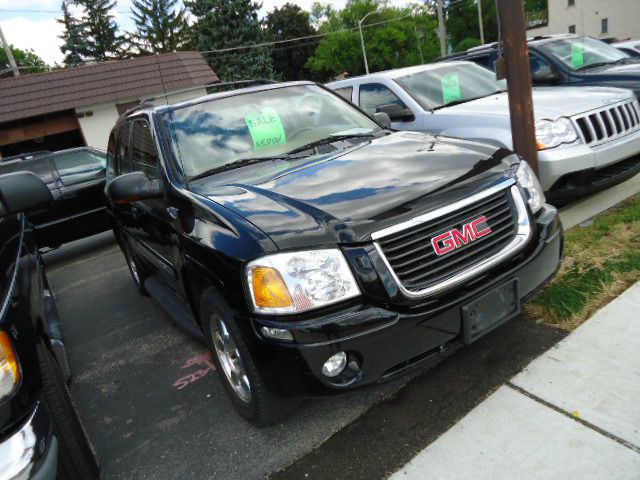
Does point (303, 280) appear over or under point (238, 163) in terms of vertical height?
under

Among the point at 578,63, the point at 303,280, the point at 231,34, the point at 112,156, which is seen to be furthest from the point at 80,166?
the point at 231,34

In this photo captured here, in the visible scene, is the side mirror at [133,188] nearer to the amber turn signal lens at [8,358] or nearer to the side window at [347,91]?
the amber turn signal lens at [8,358]

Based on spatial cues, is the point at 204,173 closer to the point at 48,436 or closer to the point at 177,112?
the point at 177,112

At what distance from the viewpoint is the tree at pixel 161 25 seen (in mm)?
50688

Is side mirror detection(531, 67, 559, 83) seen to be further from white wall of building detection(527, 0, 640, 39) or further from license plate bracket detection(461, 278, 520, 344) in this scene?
white wall of building detection(527, 0, 640, 39)

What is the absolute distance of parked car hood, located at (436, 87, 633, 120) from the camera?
4449 mm

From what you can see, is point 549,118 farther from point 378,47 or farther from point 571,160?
point 378,47

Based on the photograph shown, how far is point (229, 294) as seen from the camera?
226 cm

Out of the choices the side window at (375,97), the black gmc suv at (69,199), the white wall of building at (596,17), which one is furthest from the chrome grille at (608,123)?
the white wall of building at (596,17)

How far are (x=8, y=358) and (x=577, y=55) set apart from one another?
7.33 meters

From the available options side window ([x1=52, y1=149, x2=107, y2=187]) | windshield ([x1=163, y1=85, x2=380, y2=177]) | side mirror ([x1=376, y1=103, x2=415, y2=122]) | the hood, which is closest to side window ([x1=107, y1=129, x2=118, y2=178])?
windshield ([x1=163, y1=85, x2=380, y2=177])

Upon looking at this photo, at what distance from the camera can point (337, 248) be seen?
2.11 meters

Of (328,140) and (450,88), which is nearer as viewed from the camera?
(328,140)

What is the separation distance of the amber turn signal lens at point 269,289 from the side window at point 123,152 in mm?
2372
